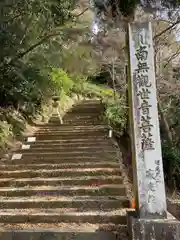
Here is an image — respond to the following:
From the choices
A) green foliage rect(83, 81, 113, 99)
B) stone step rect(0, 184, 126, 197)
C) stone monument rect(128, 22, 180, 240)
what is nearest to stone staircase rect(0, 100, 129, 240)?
stone step rect(0, 184, 126, 197)

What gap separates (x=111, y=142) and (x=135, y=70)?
4.78 meters

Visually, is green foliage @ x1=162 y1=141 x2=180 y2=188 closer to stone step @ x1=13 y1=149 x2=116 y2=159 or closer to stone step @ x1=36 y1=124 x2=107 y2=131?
stone step @ x1=13 y1=149 x2=116 y2=159

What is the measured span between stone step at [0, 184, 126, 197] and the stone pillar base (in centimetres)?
189

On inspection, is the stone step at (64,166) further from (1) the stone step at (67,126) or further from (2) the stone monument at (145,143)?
(1) the stone step at (67,126)

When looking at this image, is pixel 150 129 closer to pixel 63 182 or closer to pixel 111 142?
pixel 63 182

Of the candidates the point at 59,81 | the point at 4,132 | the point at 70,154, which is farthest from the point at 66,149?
the point at 59,81

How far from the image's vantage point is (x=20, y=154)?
8.73 meters

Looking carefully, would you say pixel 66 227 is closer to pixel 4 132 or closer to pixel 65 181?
pixel 65 181

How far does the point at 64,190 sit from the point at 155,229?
2530 mm

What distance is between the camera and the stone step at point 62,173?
729cm

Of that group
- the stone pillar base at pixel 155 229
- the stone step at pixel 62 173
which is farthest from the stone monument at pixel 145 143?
the stone step at pixel 62 173

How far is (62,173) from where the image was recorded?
7.45 metres

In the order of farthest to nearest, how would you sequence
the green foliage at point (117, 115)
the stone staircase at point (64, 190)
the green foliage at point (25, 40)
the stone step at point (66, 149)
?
the green foliage at point (117, 115)
the stone step at point (66, 149)
the green foliage at point (25, 40)
the stone staircase at point (64, 190)

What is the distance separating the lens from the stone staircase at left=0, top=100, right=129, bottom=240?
17.4ft
